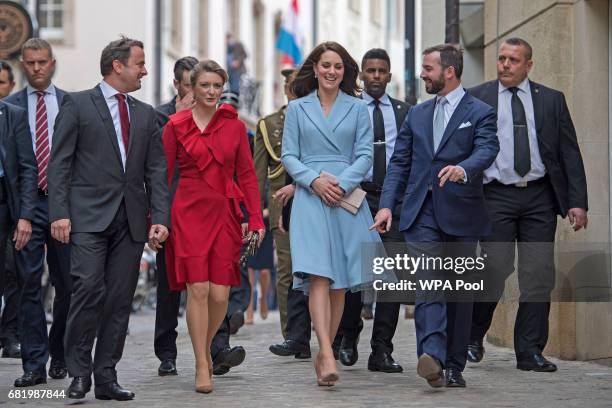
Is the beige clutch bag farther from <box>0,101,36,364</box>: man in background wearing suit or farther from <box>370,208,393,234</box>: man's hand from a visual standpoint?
<box>0,101,36,364</box>: man in background wearing suit

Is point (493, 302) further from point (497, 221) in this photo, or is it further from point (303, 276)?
point (303, 276)

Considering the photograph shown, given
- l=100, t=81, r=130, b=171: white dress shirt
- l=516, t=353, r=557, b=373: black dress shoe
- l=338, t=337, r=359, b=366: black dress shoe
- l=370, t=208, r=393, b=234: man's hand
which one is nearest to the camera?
l=100, t=81, r=130, b=171: white dress shirt

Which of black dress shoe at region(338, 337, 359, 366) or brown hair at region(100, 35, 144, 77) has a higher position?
brown hair at region(100, 35, 144, 77)

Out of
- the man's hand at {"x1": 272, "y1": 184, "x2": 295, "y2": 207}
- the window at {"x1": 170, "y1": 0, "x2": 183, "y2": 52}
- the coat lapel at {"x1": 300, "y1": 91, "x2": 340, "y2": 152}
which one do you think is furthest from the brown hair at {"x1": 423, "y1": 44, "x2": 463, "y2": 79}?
the window at {"x1": 170, "y1": 0, "x2": 183, "y2": 52}

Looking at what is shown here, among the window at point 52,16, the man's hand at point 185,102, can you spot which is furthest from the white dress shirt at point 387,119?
the window at point 52,16

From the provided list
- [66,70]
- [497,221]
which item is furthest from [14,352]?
[66,70]

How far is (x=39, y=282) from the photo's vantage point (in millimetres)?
10359

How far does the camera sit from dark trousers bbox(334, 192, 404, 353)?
A: 34.7ft

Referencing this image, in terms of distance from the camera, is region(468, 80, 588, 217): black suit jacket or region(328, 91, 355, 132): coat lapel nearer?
region(328, 91, 355, 132): coat lapel

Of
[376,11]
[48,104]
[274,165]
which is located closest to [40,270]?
[48,104]

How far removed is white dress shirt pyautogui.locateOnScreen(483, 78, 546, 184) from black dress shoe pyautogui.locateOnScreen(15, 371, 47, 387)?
315 cm

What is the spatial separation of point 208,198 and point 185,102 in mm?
1680

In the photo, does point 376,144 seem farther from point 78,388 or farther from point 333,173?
point 78,388

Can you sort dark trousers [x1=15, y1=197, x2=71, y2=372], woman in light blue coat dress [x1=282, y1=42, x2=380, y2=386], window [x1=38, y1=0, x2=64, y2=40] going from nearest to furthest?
woman in light blue coat dress [x1=282, y1=42, x2=380, y2=386]
dark trousers [x1=15, y1=197, x2=71, y2=372]
window [x1=38, y1=0, x2=64, y2=40]
